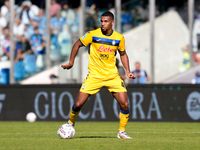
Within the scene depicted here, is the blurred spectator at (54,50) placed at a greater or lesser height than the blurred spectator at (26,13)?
lesser

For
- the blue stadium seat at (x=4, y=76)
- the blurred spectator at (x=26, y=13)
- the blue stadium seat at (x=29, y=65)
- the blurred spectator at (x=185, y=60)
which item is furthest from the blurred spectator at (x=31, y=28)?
the blurred spectator at (x=185, y=60)

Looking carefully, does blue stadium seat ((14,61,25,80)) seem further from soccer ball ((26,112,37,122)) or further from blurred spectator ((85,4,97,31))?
soccer ball ((26,112,37,122))

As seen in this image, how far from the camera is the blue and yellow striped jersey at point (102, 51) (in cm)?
881

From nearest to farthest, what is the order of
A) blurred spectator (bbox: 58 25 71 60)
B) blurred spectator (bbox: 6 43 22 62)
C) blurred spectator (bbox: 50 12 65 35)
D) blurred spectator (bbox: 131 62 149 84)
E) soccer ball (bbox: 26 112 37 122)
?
soccer ball (bbox: 26 112 37 122) → blurred spectator (bbox: 131 62 149 84) → blurred spectator (bbox: 58 25 71 60) → blurred spectator (bbox: 50 12 65 35) → blurred spectator (bbox: 6 43 22 62)

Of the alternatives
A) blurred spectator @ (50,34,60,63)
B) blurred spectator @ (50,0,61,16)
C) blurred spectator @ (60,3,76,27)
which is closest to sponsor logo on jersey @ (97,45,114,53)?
blurred spectator @ (50,34,60,63)

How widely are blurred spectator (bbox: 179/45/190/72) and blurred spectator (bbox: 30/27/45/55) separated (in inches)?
197

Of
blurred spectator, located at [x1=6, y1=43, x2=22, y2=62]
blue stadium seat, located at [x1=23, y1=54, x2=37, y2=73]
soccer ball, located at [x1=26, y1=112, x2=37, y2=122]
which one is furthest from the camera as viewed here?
blurred spectator, located at [x1=6, y1=43, x2=22, y2=62]

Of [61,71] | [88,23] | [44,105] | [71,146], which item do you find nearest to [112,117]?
[44,105]

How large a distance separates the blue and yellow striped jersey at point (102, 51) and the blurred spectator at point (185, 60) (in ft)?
31.8

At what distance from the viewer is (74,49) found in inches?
344

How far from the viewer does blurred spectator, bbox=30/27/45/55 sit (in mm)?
19219

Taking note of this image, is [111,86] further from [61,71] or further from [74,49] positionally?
[61,71]

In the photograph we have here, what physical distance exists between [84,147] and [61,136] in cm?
152

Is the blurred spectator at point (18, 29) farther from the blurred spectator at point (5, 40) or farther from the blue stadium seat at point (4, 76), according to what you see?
the blue stadium seat at point (4, 76)
